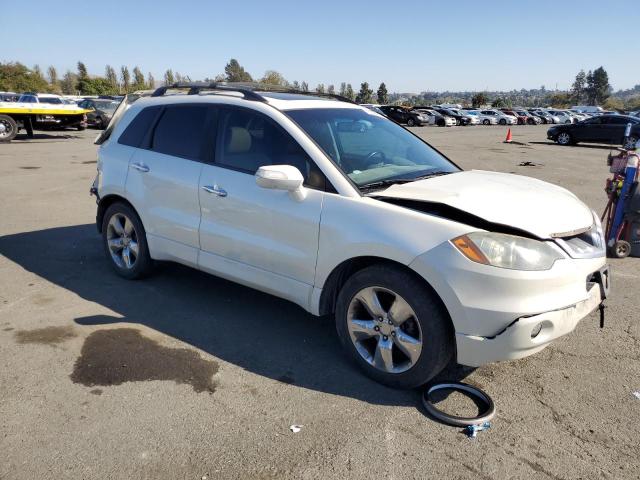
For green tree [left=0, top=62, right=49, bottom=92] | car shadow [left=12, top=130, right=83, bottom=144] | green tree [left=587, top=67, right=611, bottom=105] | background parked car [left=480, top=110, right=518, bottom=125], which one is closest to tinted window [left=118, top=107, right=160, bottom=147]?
car shadow [left=12, top=130, right=83, bottom=144]

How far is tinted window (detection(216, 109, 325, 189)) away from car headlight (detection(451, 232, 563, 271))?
3.52ft

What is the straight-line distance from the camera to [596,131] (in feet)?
82.6

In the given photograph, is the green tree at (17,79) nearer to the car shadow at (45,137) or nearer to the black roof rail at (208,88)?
the car shadow at (45,137)

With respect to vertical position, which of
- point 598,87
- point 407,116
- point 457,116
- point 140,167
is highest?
point 598,87

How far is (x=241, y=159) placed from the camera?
4012 millimetres

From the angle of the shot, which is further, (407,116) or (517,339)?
(407,116)

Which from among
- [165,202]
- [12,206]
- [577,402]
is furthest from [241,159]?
[12,206]

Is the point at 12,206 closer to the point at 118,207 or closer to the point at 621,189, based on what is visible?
the point at 118,207

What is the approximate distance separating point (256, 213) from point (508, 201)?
1713 millimetres

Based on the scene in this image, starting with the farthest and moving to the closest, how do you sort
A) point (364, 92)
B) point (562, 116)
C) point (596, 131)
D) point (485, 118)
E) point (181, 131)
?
1. point (364, 92)
2. point (562, 116)
3. point (485, 118)
4. point (596, 131)
5. point (181, 131)

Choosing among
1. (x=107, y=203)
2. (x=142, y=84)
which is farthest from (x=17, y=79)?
(x=107, y=203)

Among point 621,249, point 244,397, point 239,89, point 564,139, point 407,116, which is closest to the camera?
point 244,397

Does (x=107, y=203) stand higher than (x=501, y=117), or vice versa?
(x=501, y=117)

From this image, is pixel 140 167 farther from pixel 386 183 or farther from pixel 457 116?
pixel 457 116
